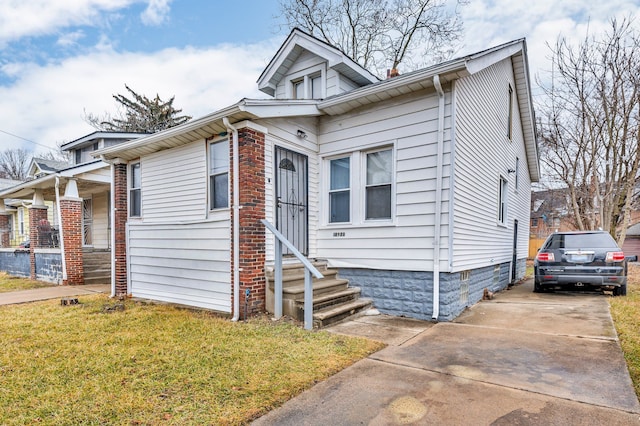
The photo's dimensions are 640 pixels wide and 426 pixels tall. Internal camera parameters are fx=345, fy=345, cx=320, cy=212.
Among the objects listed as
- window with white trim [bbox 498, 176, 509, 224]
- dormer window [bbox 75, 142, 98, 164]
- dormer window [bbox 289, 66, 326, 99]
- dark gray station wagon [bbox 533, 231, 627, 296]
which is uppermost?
dormer window [bbox 289, 66, 326, 99]

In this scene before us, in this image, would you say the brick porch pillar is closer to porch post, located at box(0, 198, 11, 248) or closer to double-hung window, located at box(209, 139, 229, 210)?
porch post, located at box(0, 198, 11, 248)

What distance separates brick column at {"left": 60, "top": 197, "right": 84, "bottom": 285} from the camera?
1038 cm

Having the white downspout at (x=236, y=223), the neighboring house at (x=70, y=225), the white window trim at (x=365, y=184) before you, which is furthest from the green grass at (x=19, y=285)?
the white window trim at (x=365, y=184)

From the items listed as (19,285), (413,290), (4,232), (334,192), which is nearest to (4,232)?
(4,232)

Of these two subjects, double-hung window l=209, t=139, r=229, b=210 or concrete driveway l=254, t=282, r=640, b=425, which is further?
double-hung window l=209, t=139, r=229, b=210

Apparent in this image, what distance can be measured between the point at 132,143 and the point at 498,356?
7.53m

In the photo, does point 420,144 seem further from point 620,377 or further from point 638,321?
point 638,321

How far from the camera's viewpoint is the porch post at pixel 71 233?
10383 millimetres

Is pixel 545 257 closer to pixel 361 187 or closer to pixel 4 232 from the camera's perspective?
pixel 361 187

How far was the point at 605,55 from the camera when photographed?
13211 millimetres

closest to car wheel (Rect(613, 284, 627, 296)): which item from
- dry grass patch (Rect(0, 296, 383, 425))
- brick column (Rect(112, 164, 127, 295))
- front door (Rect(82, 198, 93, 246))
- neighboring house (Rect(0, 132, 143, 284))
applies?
dry grass patch (Rect(0, 296, 383, 425))

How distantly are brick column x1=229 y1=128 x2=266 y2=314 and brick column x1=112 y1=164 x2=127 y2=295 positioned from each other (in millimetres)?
4057

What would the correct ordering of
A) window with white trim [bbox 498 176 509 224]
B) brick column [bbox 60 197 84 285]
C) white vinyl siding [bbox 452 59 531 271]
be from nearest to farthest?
1. white vinyl siding [bbox 452 59 531 271]
2. window with white trim [bbox 498 176 509 224]
3. brick column [bbox 60 197 84 285]

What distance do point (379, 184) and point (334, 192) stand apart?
992mm
